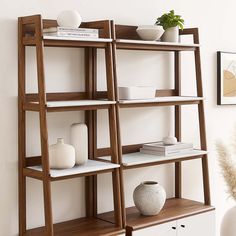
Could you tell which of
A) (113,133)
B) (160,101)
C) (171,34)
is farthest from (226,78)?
(113,133)

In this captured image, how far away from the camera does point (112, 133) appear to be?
9.83ft

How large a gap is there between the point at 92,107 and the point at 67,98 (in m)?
0.25

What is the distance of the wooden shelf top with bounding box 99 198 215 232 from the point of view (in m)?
3.13

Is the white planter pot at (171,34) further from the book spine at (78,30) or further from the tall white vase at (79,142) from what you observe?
the tall white vase at (79,142)

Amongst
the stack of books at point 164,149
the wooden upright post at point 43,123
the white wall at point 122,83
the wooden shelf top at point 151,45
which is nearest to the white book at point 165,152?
the stack of books at point 164,149

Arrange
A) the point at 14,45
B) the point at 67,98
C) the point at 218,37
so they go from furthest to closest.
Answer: the point at 218,37 < the point at 67,98 < the point at 14,45

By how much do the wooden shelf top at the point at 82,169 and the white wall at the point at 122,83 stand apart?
0.24 metres

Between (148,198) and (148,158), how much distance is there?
0.24 meters

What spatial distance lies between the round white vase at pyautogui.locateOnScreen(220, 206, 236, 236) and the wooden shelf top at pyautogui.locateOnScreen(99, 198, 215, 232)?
165 mm

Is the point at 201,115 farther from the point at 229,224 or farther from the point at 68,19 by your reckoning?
the point at 68,19

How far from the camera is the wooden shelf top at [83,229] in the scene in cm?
292

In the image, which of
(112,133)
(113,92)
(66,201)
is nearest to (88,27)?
(113,92)

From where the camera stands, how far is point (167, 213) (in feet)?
11.0

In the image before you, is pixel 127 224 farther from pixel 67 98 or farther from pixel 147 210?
pixel 67 98
